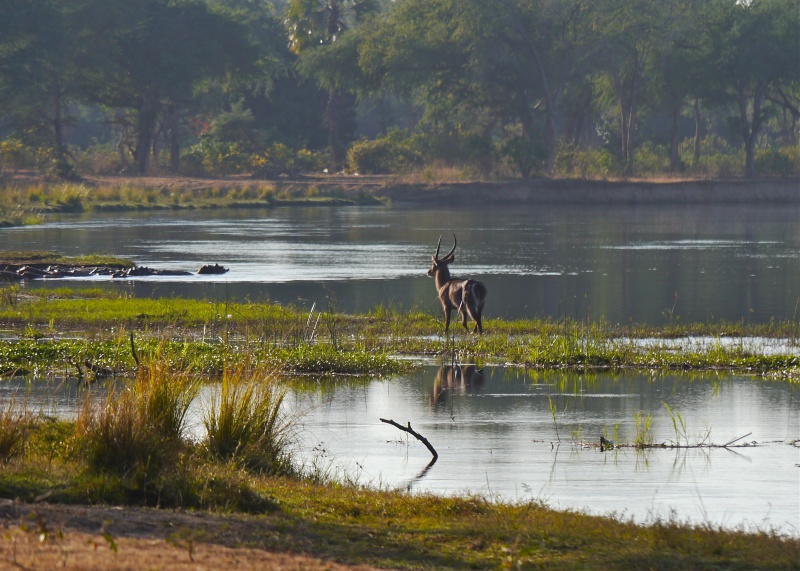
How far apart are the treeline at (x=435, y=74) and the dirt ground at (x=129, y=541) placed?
6404 cm

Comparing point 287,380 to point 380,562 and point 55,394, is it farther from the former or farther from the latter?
point 380,562

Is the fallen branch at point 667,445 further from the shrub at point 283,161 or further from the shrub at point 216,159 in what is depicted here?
the shrub at point 216,159

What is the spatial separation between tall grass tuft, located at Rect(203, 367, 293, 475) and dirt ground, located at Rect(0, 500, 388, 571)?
2.68 metres

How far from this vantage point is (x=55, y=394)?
1521 cm

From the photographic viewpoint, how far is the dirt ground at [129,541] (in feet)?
22.0

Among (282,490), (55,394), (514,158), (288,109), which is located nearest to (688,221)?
A: (514,158)

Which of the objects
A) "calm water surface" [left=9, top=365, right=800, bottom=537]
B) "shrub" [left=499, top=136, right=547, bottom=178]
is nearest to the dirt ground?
"calm water surface" [left=9, top=365, right=800, bottom=537]

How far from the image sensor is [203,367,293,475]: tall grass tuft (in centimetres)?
1121

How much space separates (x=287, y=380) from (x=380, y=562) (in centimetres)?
948

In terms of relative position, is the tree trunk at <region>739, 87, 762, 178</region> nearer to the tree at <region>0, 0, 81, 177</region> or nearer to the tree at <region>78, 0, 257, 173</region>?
the tree at <region>78, 0, 257, 173</region>

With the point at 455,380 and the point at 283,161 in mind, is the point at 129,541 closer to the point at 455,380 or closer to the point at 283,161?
the point at 455,380

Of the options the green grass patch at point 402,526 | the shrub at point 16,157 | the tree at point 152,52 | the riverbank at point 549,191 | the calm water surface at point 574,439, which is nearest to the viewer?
the green grass patch at point 402,526

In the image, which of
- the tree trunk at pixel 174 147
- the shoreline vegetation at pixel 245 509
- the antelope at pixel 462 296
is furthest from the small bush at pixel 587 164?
the shoreline vegetation at pixel 245 509

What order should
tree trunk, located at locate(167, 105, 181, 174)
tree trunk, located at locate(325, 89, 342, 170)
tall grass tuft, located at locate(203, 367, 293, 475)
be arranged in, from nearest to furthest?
1. tall grass tuft, located at locate(203, 367, 293, 475)
2. tree trunk, located at locate(167, 105, 181, 174)
3. tree trunk, located at locate(325, 89, 342, 170)
